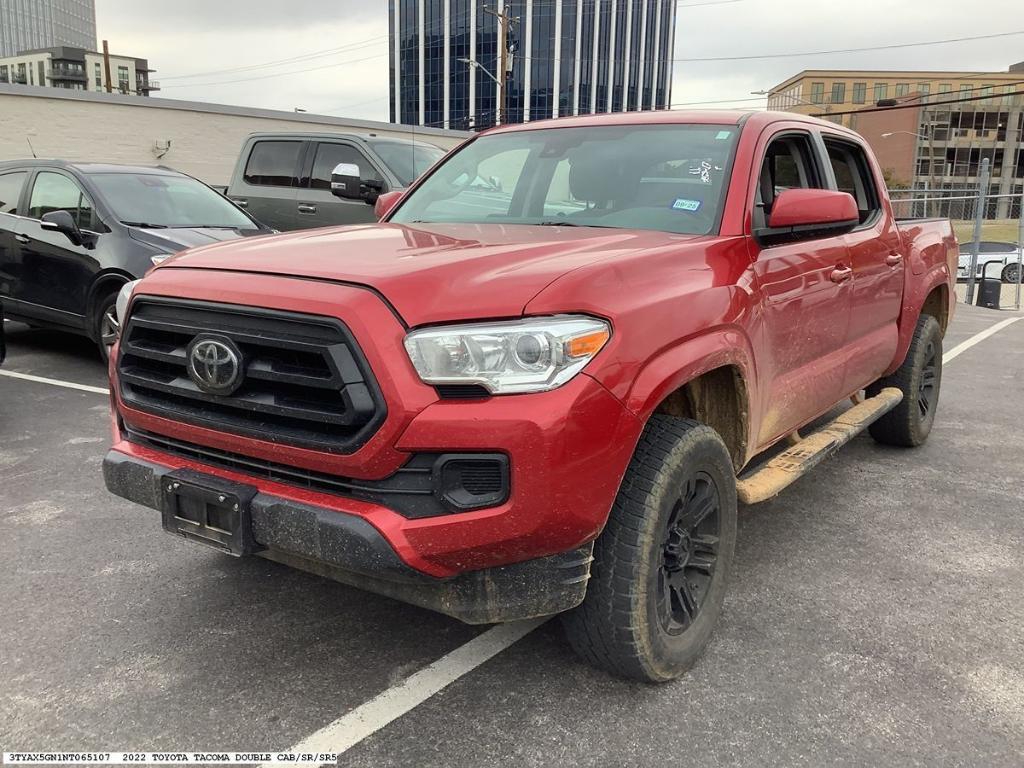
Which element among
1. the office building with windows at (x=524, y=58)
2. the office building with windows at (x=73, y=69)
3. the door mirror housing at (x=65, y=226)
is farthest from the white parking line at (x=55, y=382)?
the office building with windows at (x=73, y=69)

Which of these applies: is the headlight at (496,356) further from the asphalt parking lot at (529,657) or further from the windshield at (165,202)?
the windshield at (165,202)

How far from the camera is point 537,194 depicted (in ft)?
12.5

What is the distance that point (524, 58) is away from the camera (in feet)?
281

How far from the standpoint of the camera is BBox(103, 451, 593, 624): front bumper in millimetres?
2297

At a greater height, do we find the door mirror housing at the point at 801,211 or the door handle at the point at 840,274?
the door mirror housing at the point at 801,211

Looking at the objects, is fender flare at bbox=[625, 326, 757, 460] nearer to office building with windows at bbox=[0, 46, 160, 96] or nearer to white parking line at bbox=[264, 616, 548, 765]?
white parking line at bbox=[264, 616, 548, 765]

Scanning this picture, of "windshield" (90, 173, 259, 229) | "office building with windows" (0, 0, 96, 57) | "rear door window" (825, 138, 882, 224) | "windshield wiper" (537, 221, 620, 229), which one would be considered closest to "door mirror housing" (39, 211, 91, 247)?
"windshield" (90, 173, 259, 229)

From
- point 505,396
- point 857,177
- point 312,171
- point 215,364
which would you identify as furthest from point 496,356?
point 312,171

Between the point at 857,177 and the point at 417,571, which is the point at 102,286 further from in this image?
the point at 417,571

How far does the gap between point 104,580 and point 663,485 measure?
229cm

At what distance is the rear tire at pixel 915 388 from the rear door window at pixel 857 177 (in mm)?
892

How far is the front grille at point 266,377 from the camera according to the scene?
2.30 meters

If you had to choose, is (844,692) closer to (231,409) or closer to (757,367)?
(757,367)

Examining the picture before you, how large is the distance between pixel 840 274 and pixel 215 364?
2692 mm
